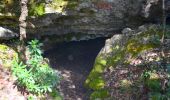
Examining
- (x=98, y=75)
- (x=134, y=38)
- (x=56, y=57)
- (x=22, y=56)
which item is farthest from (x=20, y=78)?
(x=134, y=38)

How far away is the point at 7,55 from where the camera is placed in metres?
11.0

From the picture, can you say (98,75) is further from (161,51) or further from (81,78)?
(161,51)

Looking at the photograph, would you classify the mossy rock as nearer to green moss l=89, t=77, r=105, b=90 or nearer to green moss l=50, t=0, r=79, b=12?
green moss l=50, t=0, r=79, b=12

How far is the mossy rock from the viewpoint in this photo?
10.6 meters

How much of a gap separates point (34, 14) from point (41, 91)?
298 centimetres

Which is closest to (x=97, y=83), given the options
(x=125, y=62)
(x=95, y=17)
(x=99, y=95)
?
(x=99, y=95)

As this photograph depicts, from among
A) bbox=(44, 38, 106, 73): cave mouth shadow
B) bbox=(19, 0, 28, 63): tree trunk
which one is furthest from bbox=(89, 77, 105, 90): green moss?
bbox=(19, 0, 28, 63): tree trunk

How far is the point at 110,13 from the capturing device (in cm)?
1166

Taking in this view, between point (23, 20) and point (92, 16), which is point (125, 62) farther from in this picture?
point (23, 20)

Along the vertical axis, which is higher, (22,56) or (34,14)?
(34,14)

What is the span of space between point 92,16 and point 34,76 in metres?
3.29

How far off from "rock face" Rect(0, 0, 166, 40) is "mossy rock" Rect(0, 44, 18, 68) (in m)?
1.10

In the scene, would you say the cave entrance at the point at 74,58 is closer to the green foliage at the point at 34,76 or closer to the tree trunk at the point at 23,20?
the green foliage at the point at 34,76

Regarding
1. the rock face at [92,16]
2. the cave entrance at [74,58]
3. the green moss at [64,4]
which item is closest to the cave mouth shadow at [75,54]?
the cave entrance at [74,58]
